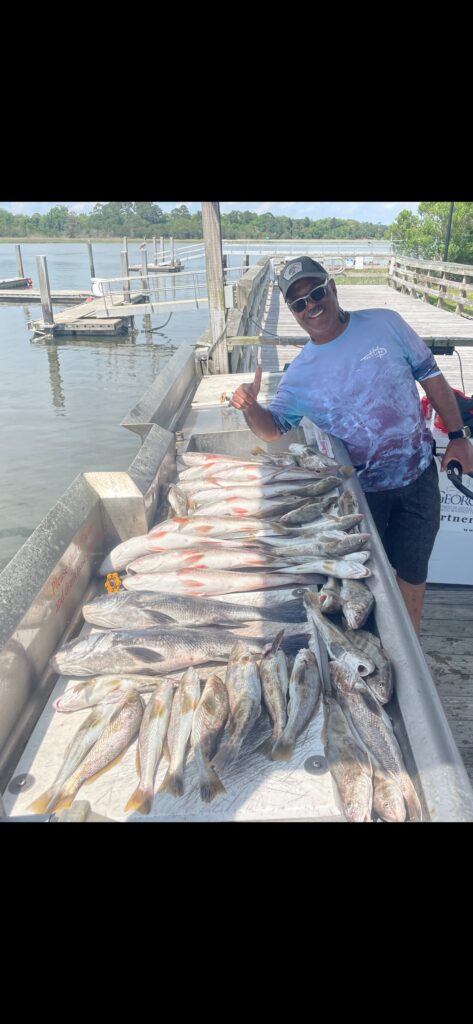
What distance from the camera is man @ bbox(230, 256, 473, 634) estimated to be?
3635mm

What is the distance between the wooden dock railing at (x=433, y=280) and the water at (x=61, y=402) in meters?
8.95

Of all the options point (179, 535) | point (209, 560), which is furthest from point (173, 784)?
point (179, 535)

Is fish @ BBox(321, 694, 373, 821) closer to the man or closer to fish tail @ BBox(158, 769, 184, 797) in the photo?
fish tail @ BBox(158, 769, 184, 797)

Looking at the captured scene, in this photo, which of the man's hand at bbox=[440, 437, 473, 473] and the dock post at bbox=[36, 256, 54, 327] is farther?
the dock post at bbox=[36, 256, 54, 327]

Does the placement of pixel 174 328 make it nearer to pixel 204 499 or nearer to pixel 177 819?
pixel 204 499

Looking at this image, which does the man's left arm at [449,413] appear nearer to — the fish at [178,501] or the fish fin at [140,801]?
the fish at [178,501]

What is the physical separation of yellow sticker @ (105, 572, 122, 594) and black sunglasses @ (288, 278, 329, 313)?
1.84 meters

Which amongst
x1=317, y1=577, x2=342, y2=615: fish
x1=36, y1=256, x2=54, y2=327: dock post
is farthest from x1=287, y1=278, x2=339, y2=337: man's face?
x1=36, y1=256, x2=54, y2=327: dock post

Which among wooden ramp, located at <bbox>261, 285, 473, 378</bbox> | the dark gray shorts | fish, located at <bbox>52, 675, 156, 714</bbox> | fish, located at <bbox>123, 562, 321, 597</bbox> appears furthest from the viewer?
wooden ramp, located at <bbox>261, 285, 473, 378</bbox>

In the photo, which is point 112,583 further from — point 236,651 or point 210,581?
point 236,651

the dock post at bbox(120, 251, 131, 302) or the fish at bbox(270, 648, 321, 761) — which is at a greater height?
the dock post at bbox(120, 251, 131, 302)

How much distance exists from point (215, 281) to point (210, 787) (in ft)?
25.1

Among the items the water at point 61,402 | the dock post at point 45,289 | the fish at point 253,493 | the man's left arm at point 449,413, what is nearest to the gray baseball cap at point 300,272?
the man's left arm at point 449,413

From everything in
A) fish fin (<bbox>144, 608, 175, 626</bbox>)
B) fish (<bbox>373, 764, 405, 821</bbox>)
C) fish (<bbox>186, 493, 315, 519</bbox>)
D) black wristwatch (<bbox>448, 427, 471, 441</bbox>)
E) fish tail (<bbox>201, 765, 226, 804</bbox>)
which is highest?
black wristwatch (<bbox>448, 427, 471, 441</bbox>)
